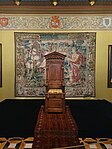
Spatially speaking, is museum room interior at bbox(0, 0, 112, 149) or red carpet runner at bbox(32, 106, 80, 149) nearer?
red carpet runner at bbox(32, 106, 80, 149)

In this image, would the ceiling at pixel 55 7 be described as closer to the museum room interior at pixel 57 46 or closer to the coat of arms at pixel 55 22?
the museum room interior at pixel 57 46

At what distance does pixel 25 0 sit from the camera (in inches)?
312

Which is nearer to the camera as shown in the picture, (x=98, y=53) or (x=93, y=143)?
(x=93, y=143)

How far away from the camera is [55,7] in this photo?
8.12 m

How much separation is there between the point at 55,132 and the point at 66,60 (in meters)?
4.51

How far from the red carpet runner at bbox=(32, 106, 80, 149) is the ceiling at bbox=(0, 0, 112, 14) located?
4257 mm

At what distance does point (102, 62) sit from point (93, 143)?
474 centimetres

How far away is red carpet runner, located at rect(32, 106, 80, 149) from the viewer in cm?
350

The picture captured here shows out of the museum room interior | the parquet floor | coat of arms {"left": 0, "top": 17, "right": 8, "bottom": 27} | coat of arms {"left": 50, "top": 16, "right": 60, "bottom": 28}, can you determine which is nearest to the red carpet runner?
the parquet floor

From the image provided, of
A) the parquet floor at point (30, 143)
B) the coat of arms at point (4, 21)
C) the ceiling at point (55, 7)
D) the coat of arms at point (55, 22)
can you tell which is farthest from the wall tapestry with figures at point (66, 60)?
the parquet floor at point (30, 143)

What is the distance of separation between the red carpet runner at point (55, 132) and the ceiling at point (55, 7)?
426cm

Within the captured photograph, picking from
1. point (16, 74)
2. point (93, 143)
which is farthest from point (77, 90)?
point (93, 143)

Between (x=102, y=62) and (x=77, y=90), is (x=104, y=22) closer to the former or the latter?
(x=102, y=62)

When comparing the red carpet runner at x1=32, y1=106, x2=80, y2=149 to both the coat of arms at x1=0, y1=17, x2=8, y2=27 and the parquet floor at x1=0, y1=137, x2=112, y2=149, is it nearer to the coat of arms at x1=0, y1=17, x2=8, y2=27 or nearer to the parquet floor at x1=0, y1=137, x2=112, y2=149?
the parquet floor at x1=0, y1=137, x2=112, y2=149
